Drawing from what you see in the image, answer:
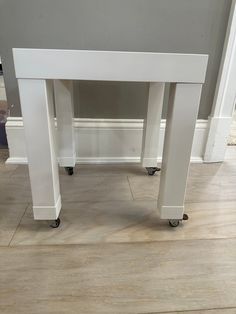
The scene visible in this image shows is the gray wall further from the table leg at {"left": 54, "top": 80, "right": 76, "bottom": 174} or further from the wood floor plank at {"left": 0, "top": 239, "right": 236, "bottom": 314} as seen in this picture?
the wood floor plank at {"left": 0, "top": 239, "right": 236, "bottom": 314}

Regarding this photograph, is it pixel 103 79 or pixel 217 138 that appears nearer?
pixel 103 79

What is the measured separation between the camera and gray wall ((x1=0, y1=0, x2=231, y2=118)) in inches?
36.0

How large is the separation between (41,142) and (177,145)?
0.33 metres

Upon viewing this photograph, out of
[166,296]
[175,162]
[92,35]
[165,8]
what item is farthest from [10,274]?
[165,8]

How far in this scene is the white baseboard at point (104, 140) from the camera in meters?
1.06

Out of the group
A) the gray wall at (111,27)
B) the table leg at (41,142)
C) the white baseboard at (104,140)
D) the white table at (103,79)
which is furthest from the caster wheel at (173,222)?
the gray wall at (111,27)

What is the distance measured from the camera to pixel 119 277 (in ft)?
1.75

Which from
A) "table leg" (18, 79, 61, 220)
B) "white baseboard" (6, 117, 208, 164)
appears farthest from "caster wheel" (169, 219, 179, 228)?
"white baseboard" (6, 117, 208, 164)

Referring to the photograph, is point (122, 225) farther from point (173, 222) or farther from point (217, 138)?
point (217, 138)

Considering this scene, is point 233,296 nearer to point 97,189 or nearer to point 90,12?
point 97,189

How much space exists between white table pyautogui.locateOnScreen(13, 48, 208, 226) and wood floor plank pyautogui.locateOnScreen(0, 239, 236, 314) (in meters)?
0.11

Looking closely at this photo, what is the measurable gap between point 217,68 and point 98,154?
64 cm

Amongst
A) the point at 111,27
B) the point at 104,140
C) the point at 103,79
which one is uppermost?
the point at 111,27

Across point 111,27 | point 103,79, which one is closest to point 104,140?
point 111,27
